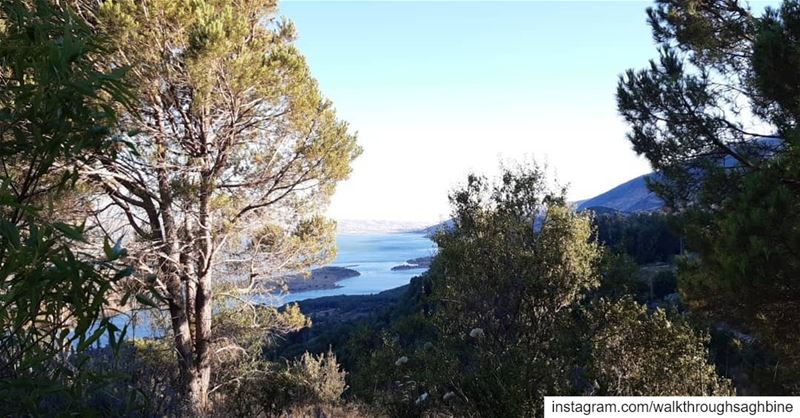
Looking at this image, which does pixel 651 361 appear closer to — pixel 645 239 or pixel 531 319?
pixel 531 319

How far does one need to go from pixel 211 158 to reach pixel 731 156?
25.1 feet

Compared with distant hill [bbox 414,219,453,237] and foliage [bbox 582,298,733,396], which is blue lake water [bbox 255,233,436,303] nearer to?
distant hill [bbox 414,219,453,237]

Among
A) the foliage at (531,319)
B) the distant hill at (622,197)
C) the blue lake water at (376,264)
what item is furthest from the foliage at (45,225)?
the distant hill at (622,197)

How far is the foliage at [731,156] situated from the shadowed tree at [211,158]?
16.8 ft

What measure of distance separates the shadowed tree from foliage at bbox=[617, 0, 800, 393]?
16.8 ft

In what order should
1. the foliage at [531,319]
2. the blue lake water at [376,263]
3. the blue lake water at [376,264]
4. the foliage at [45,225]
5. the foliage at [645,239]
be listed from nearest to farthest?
the foliage at [45,225] → the foliage at [531,319] → the foliage at [645,239] → the blue lake water at [376,264] → the blue lake water at [376,263]

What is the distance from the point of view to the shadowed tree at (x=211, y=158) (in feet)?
20.6

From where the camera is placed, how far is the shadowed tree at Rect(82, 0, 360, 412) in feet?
20.6

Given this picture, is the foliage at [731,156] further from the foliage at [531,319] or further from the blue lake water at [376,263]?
the blue lake water at [376,263]

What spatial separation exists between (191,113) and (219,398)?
4.34 meters

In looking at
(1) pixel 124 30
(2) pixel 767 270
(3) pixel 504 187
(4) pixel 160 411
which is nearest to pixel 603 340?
(2) pixel 767 270

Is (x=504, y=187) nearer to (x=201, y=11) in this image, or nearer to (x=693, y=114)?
(x=693, y=114)

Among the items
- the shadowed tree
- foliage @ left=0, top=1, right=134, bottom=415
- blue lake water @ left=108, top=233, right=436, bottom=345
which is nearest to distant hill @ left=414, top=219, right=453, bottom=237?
the shadowed tree

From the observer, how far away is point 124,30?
5852mm
